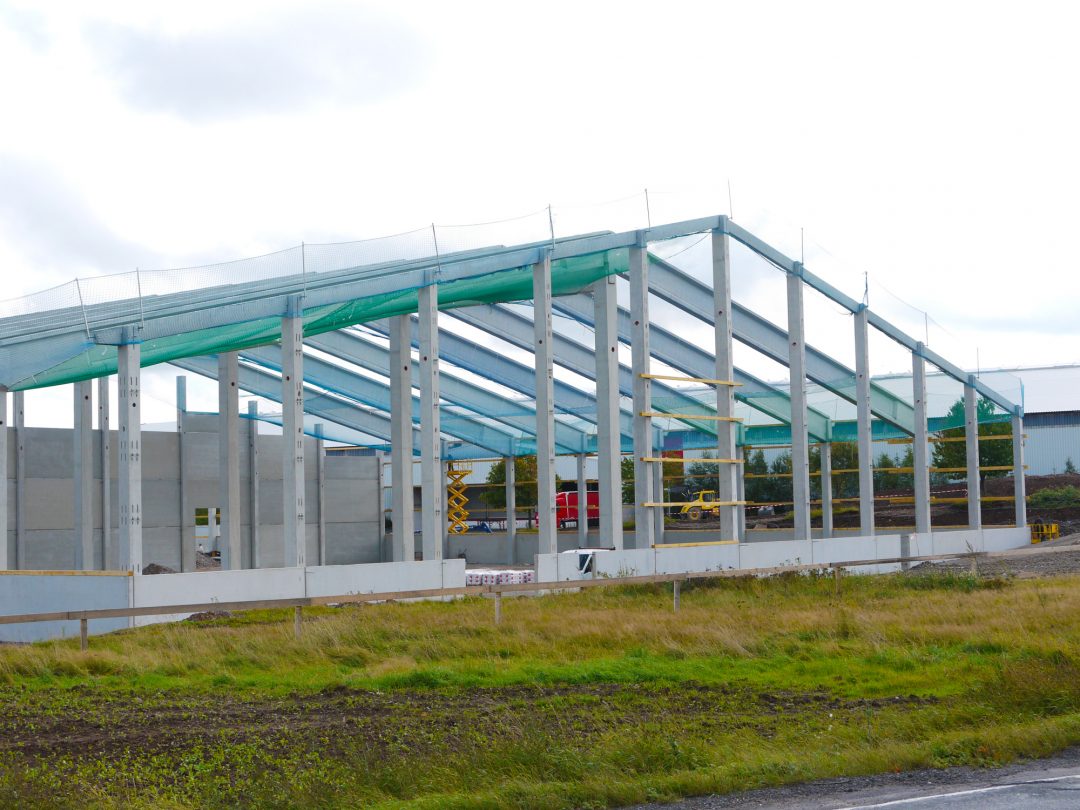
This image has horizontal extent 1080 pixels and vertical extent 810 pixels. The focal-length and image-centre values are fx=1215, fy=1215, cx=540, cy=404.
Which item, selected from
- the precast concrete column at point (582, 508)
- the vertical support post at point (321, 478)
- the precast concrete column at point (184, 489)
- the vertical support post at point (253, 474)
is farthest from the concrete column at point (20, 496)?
the precast concrete column at point (582, 508)

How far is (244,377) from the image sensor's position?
40344 millimetres

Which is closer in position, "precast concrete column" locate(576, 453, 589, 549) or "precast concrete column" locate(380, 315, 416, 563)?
"precast concrete column" locate(380, 315, 416, 563)

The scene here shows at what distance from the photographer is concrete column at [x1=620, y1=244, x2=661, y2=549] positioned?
32.9m

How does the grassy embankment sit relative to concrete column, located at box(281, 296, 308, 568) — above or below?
below

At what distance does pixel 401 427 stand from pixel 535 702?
19.7 metres

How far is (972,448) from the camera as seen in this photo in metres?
45.1

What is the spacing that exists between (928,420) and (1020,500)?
623 cm

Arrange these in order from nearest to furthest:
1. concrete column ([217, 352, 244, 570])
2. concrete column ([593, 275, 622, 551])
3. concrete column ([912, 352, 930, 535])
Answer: concrete column ([593, 275, 622, 551]), concrete column ([217, 352, 244, 570]), concrete column ([912, 352, 930, 535])

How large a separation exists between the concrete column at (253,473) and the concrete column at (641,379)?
1537 cm

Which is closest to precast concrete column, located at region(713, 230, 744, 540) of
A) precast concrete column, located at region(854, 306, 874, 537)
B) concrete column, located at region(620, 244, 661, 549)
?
concrete column, located at region(620, 244, 661, 549)

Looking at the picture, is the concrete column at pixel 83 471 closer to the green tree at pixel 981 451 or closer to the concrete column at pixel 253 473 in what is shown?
the concrete column at pixel 253 473

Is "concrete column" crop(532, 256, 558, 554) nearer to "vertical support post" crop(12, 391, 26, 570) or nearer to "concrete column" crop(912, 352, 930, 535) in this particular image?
"vertical support post" crop(12, 391, 26, 570)

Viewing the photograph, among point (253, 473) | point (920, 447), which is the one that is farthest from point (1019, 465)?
point (253, 473)

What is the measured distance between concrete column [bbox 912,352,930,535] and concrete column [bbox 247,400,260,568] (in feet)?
74.8
